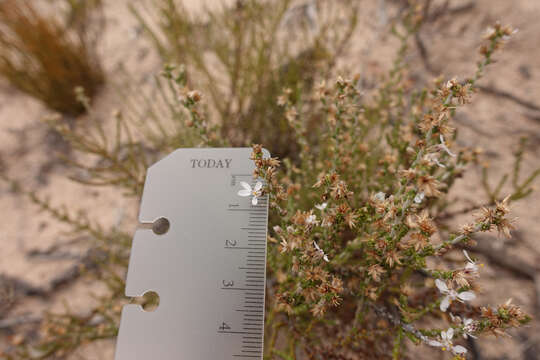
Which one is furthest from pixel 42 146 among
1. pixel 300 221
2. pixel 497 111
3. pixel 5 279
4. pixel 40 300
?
pixel 497 111

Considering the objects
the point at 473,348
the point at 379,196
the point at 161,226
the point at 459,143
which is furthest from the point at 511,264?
the point at 161,226

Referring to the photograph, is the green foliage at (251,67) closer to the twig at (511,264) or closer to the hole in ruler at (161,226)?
the hole in ruler at (161,226)

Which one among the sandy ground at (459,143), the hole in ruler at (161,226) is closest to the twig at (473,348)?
the sandy ground at (459,143)

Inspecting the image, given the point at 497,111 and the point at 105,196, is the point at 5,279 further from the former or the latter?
the point at 497,111

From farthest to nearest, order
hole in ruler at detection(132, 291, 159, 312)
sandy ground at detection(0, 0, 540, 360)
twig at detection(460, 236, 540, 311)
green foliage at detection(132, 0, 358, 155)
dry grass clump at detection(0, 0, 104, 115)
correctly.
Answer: dry grass clump at detection(0, 0, 104, 115) < green foliage at detection(132, 0, 358, 155) < sandy ground at detection(0, 0, 540, 360) < twig at detection(460, 236, 540, 311) < hole in ruler at detection(132, 291, 159, 312)

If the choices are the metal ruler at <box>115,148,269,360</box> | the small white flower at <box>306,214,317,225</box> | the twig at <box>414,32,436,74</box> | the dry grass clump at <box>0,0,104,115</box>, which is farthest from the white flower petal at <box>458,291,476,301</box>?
the dry grass clump at <box>0,0,104,115</box>

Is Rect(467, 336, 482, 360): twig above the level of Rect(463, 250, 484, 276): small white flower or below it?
below

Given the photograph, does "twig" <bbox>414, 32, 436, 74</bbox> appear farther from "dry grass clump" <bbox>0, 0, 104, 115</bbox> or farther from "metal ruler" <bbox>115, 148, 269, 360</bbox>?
"dry grass clump" <bbox>0, 0, 104, 115</bbox>

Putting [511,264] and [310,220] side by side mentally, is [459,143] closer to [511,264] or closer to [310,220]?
[511,264]
